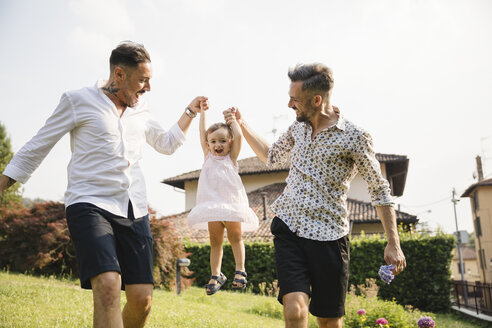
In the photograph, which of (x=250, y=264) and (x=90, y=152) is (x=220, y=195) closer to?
(x=90, y=152)

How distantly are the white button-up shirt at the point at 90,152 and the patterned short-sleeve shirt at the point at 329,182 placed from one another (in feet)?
4.01

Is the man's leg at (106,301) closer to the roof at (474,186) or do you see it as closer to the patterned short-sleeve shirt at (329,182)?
the patterned short-sleeve shirt at (329,182)

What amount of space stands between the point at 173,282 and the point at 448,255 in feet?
32.7

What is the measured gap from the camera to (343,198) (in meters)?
3.32

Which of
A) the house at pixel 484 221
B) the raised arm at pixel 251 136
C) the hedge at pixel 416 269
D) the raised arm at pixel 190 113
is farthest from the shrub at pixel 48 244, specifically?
the house at pixel 484 221

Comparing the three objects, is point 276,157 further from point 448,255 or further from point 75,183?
point 448,255

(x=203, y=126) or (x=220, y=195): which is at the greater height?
(x=203, y=126)

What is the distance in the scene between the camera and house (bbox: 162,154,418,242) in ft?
79.3

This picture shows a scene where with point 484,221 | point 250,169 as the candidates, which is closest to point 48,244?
point 250,169

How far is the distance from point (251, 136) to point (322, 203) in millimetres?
1214

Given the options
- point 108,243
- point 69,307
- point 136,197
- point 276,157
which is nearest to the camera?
point 108,243

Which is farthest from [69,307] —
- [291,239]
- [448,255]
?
[448,255]

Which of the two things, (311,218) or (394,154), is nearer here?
(311,218)

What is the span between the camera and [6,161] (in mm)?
26328
